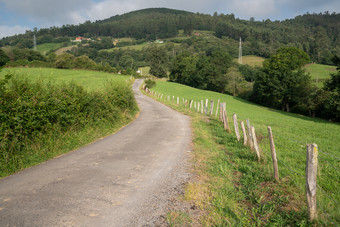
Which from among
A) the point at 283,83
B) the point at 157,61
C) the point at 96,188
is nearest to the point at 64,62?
the point at 157,61

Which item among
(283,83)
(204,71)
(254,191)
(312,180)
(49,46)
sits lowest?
(254,191)

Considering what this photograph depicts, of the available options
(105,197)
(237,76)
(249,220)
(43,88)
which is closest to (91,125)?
(43,88)

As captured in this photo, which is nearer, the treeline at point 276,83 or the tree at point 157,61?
the treeline at point 276,83

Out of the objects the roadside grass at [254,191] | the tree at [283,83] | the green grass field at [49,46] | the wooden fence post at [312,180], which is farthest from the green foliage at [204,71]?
the green grass field at [49,46]

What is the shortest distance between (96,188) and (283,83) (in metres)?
51.7

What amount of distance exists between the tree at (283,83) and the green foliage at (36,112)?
1784 inches

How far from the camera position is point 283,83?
49.0 m

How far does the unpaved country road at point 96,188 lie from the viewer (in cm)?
468

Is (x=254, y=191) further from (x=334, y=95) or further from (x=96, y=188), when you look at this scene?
(x=334, y=95)

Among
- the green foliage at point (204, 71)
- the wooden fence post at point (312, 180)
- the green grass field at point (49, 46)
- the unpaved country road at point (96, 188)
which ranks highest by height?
the green grass field at point (49, 46)

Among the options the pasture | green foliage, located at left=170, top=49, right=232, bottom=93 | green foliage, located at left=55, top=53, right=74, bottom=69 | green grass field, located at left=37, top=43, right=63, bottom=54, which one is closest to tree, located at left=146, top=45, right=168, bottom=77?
green foliage, located at left=170, top=49, right=232, bottom=93

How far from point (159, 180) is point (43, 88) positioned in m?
6.99

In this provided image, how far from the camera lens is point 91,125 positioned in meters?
12.6

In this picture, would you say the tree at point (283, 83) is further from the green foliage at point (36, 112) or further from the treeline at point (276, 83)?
the green foliage at point (36, 112)
